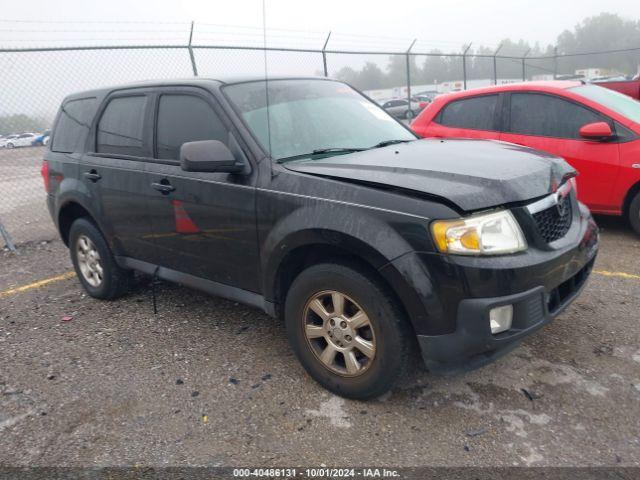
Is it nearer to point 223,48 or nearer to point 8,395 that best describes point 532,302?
Result: point 8,395

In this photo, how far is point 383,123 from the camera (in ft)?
12.5

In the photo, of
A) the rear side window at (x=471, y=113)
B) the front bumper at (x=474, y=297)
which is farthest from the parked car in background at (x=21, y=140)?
the front bumper at (x=474, y=297)

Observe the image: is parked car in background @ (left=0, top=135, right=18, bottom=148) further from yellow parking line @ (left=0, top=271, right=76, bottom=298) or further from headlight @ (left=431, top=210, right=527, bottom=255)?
headlight @ (left=431, top=210, right=527, bottom=255)

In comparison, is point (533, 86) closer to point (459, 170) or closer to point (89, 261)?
point (459, 170)

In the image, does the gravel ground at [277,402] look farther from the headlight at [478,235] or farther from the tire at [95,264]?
the headlight at [478,235]

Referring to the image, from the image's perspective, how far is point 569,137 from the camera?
529cm

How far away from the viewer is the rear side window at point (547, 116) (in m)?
5.26

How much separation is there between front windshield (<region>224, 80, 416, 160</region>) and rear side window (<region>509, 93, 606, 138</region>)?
7.65 feet

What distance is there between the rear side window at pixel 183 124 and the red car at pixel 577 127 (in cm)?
349

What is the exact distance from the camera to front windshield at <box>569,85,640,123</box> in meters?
5.23

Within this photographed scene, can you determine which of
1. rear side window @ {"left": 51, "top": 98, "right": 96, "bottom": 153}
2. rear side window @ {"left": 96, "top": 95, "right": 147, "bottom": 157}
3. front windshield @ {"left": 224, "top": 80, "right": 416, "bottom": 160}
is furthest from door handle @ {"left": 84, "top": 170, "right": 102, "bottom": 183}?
front windshield @ {"left": 224, "top": 80, "right": 416, "bottom": 160}

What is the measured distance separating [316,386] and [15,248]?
5.26m

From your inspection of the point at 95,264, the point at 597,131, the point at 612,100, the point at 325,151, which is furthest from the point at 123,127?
the point at 612,100

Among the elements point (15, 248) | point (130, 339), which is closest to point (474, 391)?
point (130, 339)
